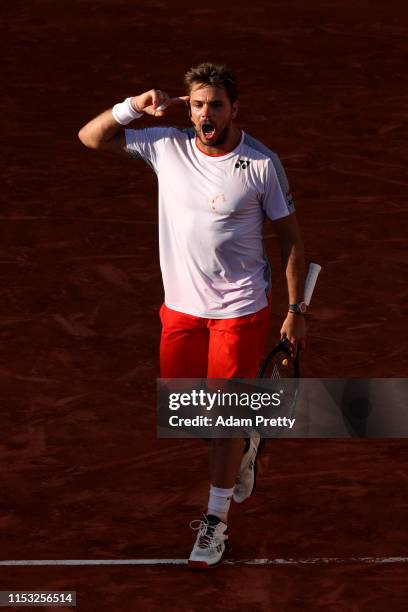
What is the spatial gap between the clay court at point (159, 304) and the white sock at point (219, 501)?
23 cm

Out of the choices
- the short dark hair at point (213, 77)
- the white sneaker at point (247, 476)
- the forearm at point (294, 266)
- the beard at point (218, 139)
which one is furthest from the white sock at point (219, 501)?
the short dark hair at point (213, 77)

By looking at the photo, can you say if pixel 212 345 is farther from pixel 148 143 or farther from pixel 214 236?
pixel 148 143

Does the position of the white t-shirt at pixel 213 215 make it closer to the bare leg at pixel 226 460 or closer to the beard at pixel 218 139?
the beard at pixel 218 139

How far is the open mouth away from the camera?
23.5ft

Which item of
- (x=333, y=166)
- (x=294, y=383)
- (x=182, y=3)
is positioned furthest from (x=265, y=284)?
(x=182, y=3)

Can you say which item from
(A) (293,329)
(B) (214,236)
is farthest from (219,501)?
(B) (214,236)

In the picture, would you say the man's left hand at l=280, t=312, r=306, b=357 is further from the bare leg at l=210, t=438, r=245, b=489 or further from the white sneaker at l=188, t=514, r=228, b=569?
the white sneaker at l=188, t=514, r=228, b=569

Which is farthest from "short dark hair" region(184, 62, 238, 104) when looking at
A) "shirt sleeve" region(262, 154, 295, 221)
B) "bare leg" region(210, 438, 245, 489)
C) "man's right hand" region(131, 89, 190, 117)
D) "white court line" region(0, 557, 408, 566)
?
"white court line" region(0, 557, 408, 566)

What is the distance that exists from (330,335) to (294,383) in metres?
2.10

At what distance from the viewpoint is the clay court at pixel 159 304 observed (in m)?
7.57

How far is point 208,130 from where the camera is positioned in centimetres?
718

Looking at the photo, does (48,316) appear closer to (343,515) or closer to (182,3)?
(343,515)

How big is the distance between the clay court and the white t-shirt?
1.35 meters

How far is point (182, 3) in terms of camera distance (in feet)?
59.2
